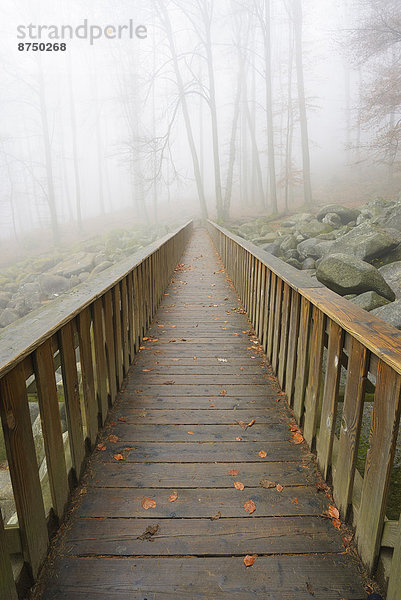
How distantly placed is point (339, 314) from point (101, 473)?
71.8 inches

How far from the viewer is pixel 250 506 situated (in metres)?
2.15

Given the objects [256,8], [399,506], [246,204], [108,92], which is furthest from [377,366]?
[108,92]

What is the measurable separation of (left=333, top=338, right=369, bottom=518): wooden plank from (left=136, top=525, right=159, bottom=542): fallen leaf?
1023mm

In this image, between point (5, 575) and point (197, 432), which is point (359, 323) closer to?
point (197, 432)

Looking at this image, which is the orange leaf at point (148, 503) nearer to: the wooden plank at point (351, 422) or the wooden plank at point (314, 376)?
the wooden plank at point (351, 422)

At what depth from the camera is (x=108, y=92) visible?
4053 cm

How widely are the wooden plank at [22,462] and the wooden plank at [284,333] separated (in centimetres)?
237

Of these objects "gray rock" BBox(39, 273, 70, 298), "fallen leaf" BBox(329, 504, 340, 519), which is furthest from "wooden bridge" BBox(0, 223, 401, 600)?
"gray rock" BBox(39, 273, 70, 298)

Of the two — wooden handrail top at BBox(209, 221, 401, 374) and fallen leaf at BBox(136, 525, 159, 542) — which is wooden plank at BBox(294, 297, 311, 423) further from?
fallen leaf at BBox(136, 525, 159, 542)

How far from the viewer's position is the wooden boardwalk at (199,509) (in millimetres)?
1692

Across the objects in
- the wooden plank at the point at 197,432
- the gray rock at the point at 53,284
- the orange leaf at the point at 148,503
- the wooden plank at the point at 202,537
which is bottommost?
the gray rock at the point at 53,284

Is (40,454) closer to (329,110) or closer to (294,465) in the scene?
(294,465)

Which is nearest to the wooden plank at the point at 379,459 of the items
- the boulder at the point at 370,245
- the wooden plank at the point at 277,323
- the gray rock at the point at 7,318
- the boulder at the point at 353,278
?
the wooden plank at the point at 277,323

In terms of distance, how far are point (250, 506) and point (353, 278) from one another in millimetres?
4841
